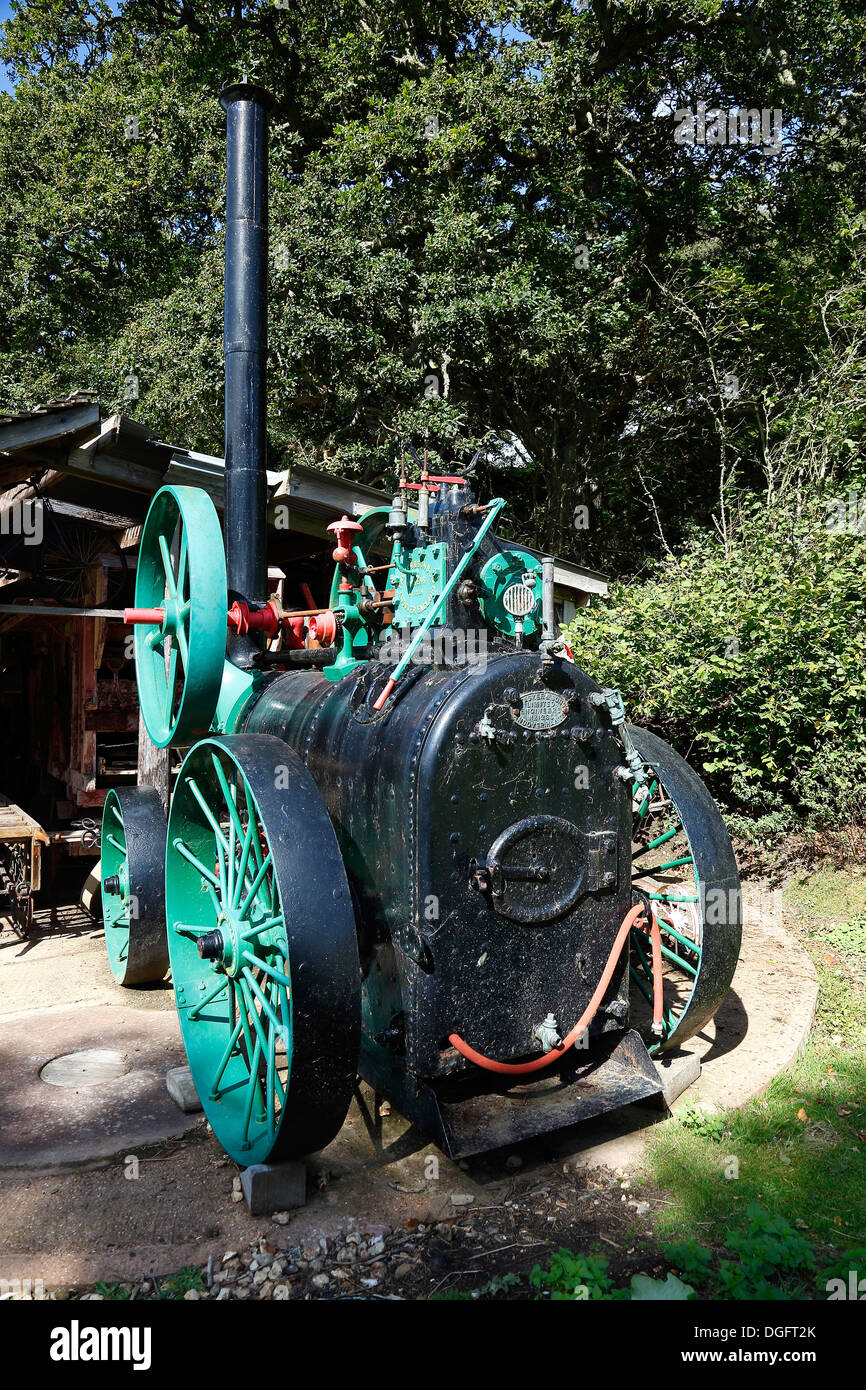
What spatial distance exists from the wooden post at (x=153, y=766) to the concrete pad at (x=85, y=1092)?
1854 mm

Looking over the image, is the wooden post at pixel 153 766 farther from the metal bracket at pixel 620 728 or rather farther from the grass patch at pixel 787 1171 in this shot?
the grass patch at pixel 787 1171

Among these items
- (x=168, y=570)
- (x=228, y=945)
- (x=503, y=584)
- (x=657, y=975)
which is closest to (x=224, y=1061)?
(x=228, y=945)

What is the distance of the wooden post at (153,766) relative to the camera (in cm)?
663

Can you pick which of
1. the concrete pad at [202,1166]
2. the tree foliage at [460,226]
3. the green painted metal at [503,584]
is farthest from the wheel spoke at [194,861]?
the tree foliage at [460,226]

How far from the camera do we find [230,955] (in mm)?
3441

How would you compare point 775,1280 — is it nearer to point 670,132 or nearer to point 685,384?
point 685,384

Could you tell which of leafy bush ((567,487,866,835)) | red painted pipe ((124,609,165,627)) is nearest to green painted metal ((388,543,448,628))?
red painted pipe ((124,609,165,627))

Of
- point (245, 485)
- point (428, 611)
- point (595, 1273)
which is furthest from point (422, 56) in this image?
point (595, 1273)

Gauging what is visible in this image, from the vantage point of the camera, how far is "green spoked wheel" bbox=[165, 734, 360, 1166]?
282cm

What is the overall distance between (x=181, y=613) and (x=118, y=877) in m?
2.27

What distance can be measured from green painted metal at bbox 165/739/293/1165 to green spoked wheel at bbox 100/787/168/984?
126 cm

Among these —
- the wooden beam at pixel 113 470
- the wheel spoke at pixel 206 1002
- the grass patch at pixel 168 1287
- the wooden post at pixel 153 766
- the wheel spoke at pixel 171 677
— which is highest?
the wooden beam at pixel 113 470

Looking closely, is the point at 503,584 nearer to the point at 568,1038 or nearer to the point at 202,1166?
the point at 568,1038

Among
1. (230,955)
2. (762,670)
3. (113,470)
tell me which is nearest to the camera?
(230,955)
